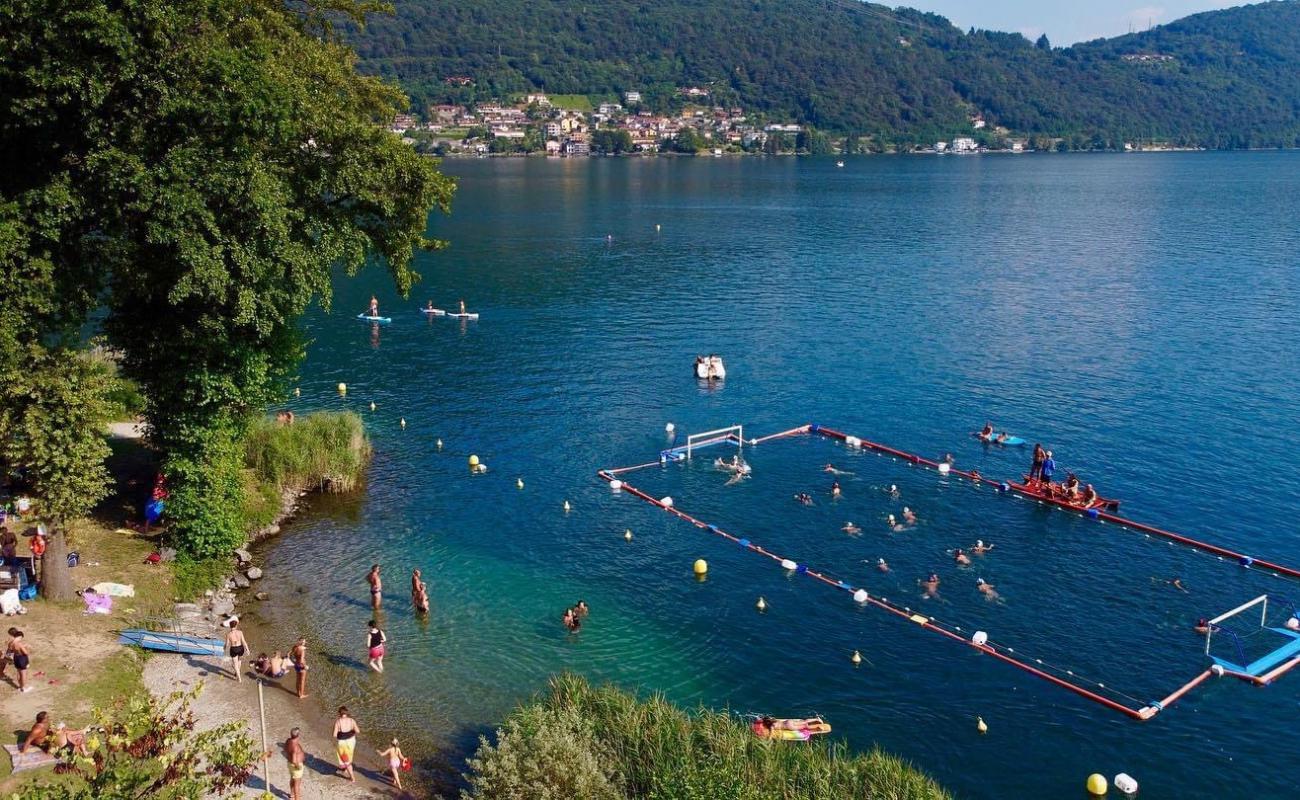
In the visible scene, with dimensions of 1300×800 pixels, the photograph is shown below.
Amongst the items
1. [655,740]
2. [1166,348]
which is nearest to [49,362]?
[655,740]

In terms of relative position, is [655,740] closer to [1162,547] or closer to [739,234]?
[1162,547]

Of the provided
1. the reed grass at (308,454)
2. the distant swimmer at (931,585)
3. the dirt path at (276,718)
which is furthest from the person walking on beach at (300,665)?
the distant swimmer at (931,585)

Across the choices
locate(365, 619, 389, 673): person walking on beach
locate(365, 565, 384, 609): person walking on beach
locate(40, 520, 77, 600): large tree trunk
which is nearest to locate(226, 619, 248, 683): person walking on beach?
locate(365, 619, 389, 673): person walking on beach

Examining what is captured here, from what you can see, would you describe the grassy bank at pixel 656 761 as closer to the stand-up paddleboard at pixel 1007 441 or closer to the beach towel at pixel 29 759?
the beach towel at pixel 29 759

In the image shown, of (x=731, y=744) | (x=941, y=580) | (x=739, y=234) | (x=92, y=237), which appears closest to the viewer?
(x=731, y=744)

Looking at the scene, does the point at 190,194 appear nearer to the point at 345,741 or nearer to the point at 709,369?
the point at 345,741
